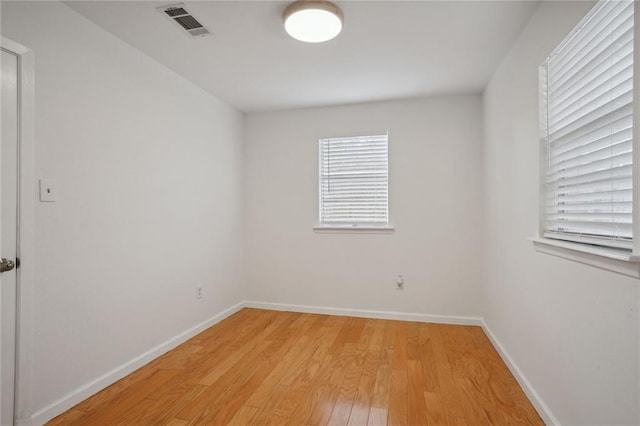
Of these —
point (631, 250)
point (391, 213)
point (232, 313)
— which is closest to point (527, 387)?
point (631, 250)

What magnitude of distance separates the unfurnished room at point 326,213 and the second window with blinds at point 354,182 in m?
0.02

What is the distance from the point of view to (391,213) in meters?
3.55

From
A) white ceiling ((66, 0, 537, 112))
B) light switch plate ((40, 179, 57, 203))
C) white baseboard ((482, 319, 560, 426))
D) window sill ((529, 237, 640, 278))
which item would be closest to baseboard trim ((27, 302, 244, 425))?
light switch plate ((40, 179, 57, 203))

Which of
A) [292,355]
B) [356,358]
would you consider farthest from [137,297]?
[356,358]

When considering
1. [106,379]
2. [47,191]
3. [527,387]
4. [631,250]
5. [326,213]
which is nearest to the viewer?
[631,250]

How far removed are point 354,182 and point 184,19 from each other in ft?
7.42

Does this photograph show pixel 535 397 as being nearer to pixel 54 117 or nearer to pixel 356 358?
pixel 356 358

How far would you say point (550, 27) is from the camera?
175 centimetres

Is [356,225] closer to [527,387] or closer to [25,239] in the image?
[527,387]

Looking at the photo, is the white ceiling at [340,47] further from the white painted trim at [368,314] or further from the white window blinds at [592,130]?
the white painted trim at [368,314]

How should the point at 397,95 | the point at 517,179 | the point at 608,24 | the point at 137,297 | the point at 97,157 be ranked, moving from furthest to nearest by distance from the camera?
the point at 397,95 < the point at 137,297 < the point at 517,179 < the point at 97,157 < the point at 608,24

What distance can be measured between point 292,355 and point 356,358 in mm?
522

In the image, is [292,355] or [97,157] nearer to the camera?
[97,157]

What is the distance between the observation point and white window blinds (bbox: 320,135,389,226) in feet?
11.9
